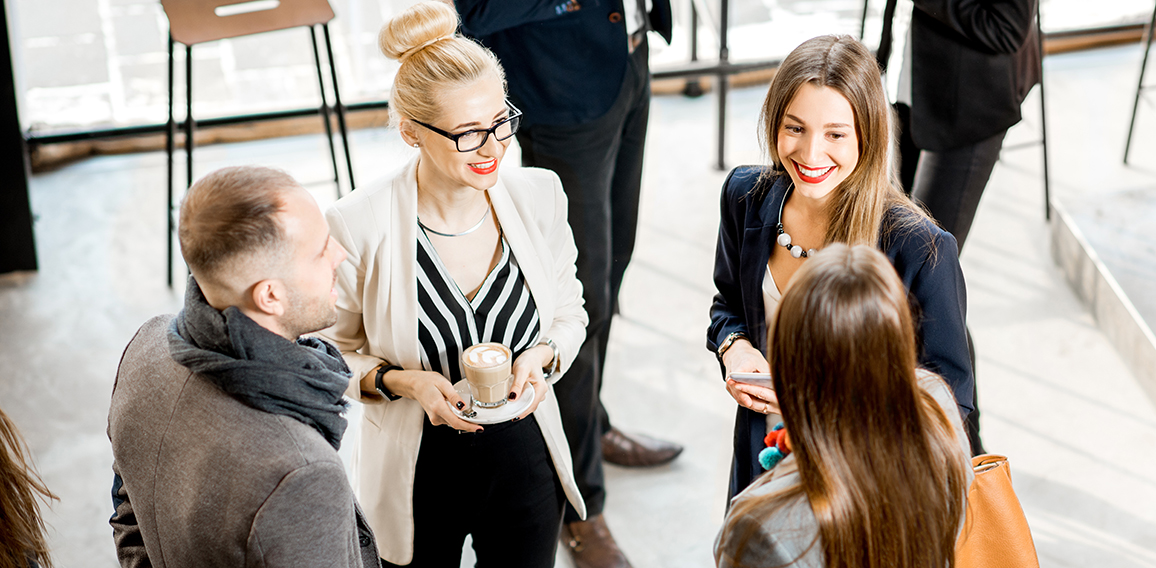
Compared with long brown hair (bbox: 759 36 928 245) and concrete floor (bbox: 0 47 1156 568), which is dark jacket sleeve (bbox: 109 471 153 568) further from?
long brown hair (bbox: 759 36 928 245)

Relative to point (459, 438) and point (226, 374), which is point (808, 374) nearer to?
point (226, 374)

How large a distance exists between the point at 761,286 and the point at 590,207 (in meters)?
0.89

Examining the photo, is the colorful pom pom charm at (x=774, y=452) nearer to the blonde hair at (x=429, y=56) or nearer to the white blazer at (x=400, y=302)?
the white blazer at (x=400, y=302)

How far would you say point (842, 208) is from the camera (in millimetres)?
1713

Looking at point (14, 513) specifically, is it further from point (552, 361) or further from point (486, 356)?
point (552, 361)

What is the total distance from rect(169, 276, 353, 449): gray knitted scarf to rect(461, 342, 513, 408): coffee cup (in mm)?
359

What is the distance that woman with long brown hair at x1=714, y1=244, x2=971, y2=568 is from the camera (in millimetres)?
1089

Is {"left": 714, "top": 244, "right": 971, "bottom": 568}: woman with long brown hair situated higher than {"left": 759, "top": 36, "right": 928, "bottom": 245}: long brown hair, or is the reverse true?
{"left": 759, "top": 36, "right": 928, "bottom": 245}: long brown hair

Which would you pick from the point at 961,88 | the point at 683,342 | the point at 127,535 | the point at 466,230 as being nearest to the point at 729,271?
the point at 466,230

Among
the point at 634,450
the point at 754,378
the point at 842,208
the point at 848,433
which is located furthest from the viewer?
the point at 634,450

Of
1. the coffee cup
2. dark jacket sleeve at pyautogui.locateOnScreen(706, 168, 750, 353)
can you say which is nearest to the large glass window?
dark jacket sleeve at pyautogui.locateOnScreen(706, 168, 750, 353)

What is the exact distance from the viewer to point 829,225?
5.72ft

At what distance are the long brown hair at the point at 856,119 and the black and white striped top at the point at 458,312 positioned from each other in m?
0.59

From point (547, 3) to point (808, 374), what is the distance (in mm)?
1531
